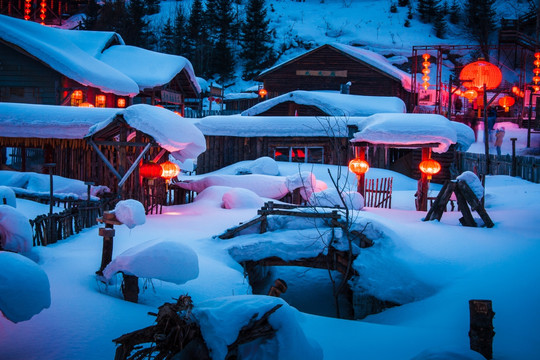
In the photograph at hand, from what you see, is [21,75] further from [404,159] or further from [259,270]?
[404,159]

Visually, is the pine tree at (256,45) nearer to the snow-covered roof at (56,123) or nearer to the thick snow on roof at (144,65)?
the thick snow on roof at (144,65)

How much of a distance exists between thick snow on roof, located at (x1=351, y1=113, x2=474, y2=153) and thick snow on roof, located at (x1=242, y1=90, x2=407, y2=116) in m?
7.93

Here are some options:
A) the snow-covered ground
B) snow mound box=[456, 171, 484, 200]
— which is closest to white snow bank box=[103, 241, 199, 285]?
the snow-covered ground

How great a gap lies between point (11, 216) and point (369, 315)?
7026 mm

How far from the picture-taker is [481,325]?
5.66m

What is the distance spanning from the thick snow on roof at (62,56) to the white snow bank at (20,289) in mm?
18627

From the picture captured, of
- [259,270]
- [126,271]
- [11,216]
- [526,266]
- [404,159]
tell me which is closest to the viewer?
[126,271]

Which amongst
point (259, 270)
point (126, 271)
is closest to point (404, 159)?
point (259, 270)

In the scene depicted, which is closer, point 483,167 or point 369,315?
point 369,315

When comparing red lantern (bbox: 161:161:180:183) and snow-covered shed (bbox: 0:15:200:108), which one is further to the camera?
snow-covered shed (bbox: 0:15:200:108)

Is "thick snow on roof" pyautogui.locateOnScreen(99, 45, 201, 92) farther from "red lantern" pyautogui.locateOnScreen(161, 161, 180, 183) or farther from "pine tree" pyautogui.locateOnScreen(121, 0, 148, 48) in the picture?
"pine tree" pyautogui.locateOnScreen(121, 0, 148, 48)

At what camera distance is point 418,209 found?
15.9 metres

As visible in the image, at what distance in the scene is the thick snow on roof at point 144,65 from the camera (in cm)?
2605

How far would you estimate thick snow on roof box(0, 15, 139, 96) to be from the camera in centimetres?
2144
